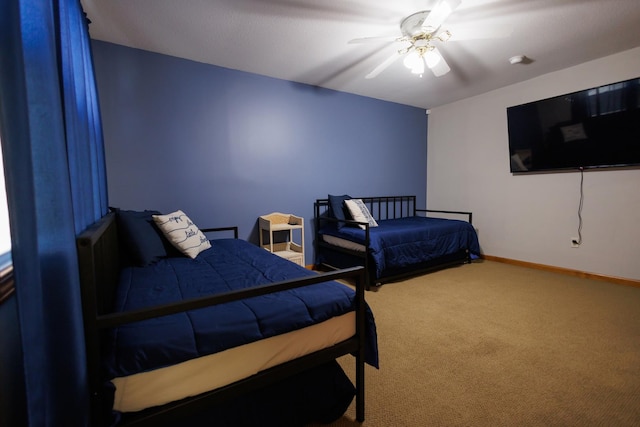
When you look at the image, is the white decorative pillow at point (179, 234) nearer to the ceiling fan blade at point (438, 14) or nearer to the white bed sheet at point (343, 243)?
the white bed sheet at point (343, 243)

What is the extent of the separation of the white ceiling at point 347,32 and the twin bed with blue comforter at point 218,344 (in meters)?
1.83

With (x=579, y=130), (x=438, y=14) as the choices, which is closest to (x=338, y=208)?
(x=438, y=14)

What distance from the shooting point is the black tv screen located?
2.69 m

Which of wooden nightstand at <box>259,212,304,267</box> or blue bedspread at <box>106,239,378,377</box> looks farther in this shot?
wooden nightstand at <box>259,212,304,267</box>

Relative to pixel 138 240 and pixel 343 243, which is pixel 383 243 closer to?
pixel 343 243

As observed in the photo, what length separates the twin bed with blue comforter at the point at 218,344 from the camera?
0.81 meters

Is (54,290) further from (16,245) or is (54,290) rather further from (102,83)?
(102,83)

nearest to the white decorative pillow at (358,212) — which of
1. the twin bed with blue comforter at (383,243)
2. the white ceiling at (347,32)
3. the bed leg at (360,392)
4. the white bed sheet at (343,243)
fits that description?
the twin bed with blue comforter at (383,243)

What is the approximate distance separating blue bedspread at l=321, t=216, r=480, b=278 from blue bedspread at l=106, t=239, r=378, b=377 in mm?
1336

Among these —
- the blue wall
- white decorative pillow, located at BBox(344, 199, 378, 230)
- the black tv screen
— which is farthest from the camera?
white decorative pillow, located at BBox(344, 199, 378, 230)

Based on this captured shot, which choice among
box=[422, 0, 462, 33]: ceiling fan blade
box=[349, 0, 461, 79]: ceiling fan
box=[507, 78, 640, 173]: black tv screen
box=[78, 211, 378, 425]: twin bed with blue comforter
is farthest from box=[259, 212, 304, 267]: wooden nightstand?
box=[507, 78, 640, 173]: black tv screen

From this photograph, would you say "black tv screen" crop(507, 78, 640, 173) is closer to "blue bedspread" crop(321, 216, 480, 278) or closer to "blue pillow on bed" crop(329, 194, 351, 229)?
"blue bedspread" crop(321, 216, 480, 278)

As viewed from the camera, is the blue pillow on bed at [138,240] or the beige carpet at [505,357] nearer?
the beige carpet at [505,357]

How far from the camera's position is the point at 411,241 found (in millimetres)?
3078
